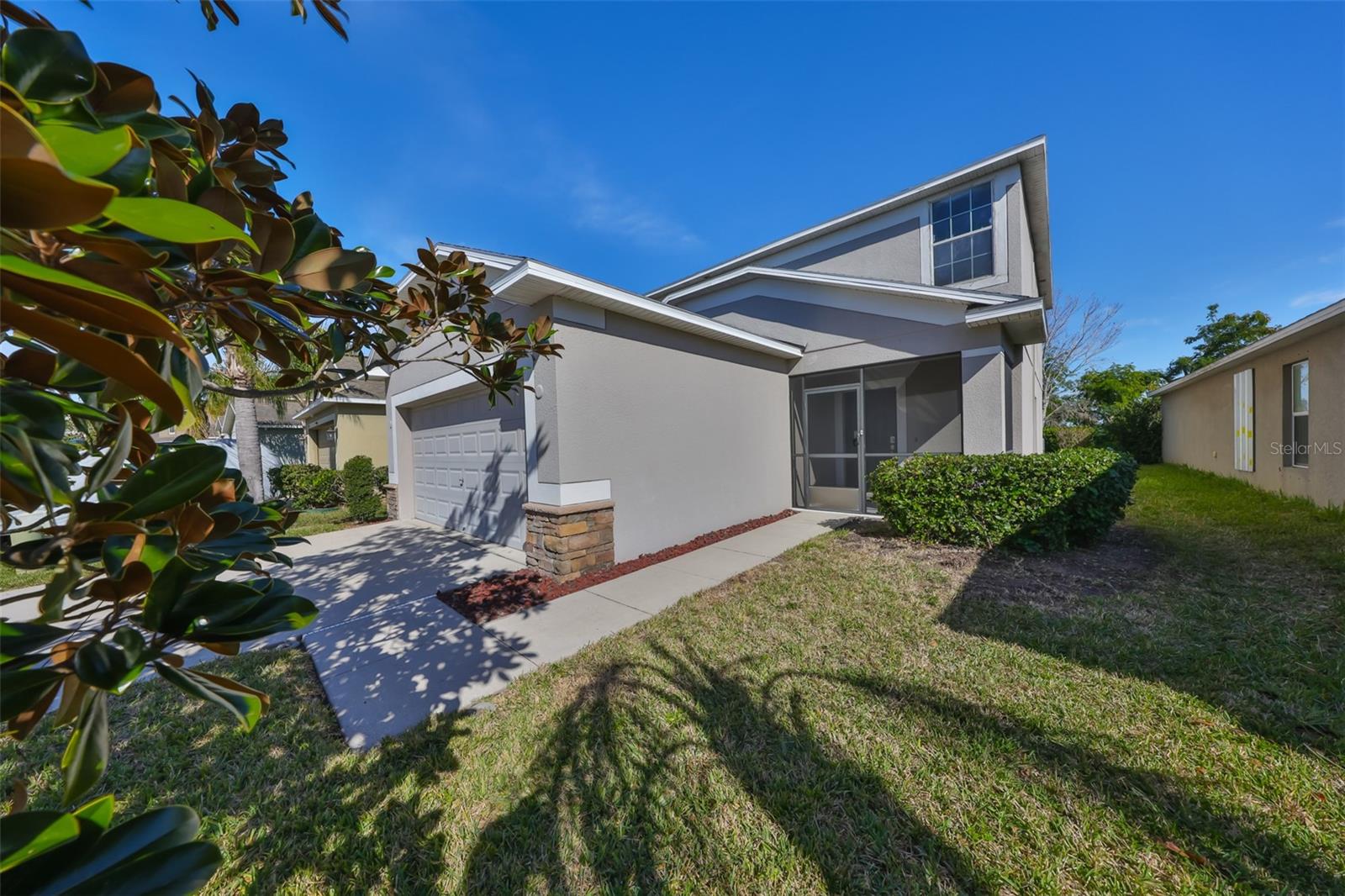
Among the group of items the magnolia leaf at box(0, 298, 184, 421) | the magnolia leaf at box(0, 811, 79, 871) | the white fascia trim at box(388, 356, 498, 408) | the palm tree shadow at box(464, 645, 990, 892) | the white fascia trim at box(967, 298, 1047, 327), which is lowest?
the palm tree shadow at box(464, 645, 990, 892)

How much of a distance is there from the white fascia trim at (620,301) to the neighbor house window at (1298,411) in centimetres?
961

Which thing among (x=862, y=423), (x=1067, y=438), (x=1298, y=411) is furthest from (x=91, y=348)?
(x=1067, y=438)

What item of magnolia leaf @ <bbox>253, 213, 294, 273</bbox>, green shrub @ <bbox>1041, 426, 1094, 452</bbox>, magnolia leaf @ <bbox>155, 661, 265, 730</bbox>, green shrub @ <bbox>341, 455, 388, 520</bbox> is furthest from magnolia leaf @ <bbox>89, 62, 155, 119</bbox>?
green shrub @ <bbox>1041, 426, 1094, 452</bbox>

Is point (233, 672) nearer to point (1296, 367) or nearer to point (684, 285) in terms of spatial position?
point (684, 285)

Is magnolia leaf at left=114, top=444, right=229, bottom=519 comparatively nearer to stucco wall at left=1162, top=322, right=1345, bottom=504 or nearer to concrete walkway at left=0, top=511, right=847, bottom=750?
concrete walkway at left=0, top=511, right=847, bottom=750

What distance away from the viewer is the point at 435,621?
182 inches

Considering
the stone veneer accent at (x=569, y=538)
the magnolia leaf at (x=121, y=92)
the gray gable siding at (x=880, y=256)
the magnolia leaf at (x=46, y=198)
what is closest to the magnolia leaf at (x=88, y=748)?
the magnolia leaf at (x=46, y=198)

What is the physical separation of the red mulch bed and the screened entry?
4235 mm

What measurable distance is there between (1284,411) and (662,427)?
1194cm

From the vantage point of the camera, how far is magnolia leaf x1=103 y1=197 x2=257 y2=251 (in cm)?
51

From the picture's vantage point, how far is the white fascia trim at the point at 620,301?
5.05 m

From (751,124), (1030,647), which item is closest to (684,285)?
(751,124)

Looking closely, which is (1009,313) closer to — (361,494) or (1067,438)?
(361,494)

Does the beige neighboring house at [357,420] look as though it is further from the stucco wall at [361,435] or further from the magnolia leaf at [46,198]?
the magnolia leaf at [46,198]
